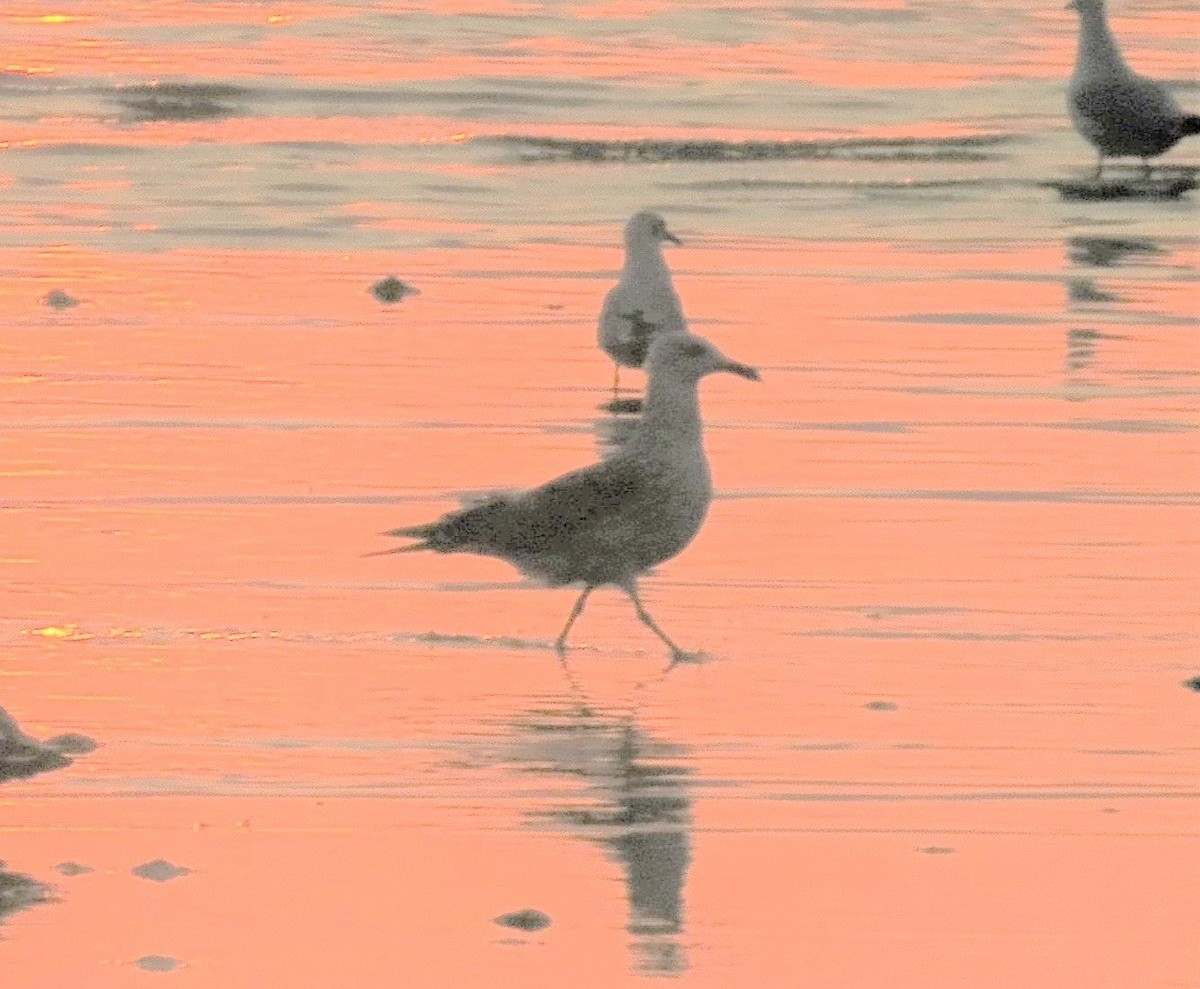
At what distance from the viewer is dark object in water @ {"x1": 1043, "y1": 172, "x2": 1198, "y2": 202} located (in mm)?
27750

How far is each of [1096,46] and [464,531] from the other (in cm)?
1989

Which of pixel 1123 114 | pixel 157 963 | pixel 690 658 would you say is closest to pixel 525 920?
pixel 157 963

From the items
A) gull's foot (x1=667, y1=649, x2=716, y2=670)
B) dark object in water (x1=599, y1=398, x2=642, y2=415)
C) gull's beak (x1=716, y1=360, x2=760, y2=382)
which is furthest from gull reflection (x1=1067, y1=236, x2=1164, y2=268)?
gull's foot (x1=667, y1=649, x2=716, y2=670)

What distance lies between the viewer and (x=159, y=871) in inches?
307

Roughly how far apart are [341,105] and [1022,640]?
80.5 feet

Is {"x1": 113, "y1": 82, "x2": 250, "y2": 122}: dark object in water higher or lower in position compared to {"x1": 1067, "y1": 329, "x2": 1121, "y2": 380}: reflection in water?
lower

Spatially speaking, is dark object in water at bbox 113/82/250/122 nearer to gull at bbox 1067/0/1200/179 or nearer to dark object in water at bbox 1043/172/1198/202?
gull at bbox 1067/0/1200/179

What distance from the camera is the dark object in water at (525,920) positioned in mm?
7391

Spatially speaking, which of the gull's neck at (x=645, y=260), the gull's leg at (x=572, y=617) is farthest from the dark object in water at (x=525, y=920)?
A: the gull's neck at (x=645, y=260)

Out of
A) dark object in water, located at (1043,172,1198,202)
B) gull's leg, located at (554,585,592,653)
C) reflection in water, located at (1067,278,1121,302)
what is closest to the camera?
gull's leg, located at (554,585,592,653)

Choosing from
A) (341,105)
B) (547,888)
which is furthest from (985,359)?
(341,105)

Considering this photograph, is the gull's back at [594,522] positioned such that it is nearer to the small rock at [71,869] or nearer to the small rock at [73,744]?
the small rock at [73,744]

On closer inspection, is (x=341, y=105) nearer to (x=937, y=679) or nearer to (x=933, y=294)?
(x=933, y=294)

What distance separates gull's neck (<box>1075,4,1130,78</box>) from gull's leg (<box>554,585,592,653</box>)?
19279mm
